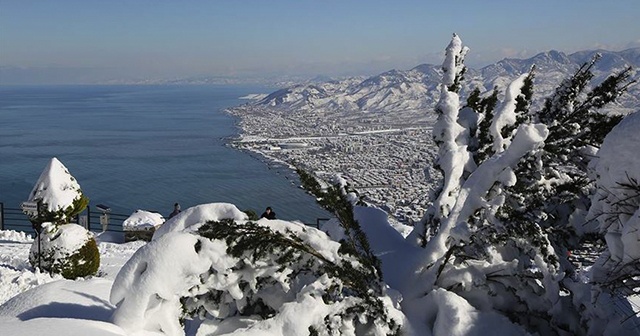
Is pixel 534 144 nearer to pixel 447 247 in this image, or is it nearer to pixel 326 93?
pixel 447 247

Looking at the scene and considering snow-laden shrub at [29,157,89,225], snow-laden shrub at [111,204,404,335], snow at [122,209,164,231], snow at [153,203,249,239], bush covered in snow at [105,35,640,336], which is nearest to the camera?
snow-laden shrub at [111,204,404,335]

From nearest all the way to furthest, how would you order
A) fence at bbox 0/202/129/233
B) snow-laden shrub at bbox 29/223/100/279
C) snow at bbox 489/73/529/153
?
snow at bbox 489/73/529/153 < snow-laden shrub at bbox 29/223/100/279 < fence at bbox 0/202/129/233

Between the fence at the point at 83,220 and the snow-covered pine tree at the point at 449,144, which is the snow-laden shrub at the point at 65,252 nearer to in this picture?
the fence at the point at 83,220

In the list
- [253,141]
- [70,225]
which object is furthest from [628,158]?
[253,141]

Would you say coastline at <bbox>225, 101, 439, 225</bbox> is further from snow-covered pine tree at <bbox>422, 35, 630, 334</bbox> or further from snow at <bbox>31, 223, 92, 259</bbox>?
snow-covered pine tree at <bbox>422, 35, 630, 334</bbox>

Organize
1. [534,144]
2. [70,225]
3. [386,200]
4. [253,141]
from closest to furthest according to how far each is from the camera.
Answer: [534,144] < [70,225] < [386,200] < [253,141]

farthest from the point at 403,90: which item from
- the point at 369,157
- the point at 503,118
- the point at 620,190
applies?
the point at 620,190

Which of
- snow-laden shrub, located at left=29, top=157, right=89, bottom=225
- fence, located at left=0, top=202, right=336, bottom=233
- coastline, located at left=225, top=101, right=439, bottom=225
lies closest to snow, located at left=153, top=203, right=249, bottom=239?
snow-laden shrub, located at left=29, top=157, right=89, bottom=225
